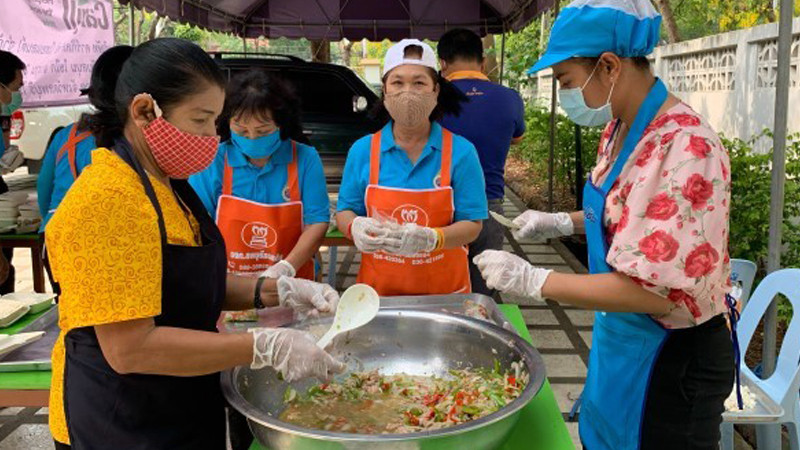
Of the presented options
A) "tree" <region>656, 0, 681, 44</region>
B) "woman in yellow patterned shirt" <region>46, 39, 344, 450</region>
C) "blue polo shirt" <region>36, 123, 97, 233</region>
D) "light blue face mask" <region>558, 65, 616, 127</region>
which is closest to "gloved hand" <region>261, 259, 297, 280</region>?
"woman in yellow patterned shirt" <region>46, 39, 344, 450</region>

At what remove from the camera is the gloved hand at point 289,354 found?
1.30 m

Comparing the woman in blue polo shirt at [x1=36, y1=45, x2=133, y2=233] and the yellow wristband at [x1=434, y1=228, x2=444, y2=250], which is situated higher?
the woman in blue polo shirt at [x1=36, y1=45, x2=133, y2=233]

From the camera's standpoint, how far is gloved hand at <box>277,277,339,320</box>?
180 cm

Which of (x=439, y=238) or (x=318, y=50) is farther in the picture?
(x=318, y=50)

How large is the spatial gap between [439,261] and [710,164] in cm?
122

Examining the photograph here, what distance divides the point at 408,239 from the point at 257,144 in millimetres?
681

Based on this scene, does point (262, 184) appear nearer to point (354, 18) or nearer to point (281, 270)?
point (281, 270)

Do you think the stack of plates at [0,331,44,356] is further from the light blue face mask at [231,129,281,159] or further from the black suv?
the black suv

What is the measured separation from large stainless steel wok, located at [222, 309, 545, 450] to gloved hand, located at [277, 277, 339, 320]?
7 centimetres

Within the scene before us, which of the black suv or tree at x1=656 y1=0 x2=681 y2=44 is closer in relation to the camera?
the black suv

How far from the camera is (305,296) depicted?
1818 millimetres

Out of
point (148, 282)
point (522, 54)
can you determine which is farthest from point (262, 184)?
point (522, 54)

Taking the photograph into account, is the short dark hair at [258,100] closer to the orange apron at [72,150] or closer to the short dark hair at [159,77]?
the short dark hair at [159,77]

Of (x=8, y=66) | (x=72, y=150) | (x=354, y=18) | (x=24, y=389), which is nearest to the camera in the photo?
(x=24, y=389)
